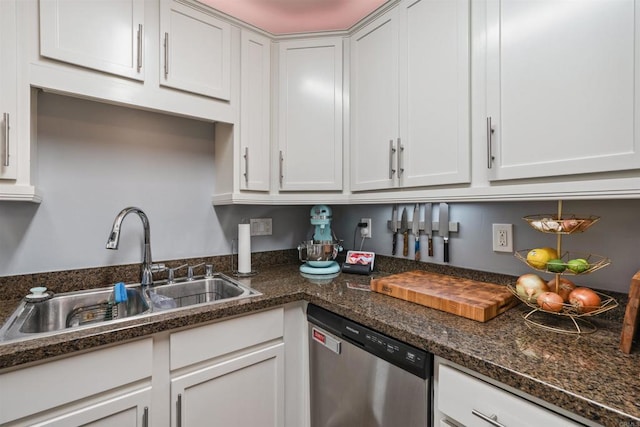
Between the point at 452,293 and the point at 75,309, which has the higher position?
the point at 452,293

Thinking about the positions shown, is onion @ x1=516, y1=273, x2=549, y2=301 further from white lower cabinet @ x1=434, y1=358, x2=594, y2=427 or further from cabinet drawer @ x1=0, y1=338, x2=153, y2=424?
cabinet drawer @ x1=0, y1=338, x2=153, y2=424

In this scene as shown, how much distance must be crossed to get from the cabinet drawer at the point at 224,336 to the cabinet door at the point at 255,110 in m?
0.68

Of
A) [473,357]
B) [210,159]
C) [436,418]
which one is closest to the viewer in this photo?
[473,357]

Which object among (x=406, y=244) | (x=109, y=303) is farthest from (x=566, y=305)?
(x=109, y=303)

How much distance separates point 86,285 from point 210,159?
2.83ft

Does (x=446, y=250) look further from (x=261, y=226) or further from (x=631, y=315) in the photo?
(x=261, y=226)

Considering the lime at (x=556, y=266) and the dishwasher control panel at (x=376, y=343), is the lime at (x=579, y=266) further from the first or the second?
the dishwasher control panel at (x=376, y=343)

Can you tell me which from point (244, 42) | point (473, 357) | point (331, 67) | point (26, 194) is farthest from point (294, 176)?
point (473, 357)

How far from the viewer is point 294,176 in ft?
5.48

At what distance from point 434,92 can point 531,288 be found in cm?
80

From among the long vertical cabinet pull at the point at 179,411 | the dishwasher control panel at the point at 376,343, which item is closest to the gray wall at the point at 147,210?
the dishwasher control panel at the point at 376,343

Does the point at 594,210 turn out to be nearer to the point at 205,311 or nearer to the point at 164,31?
the point at 205,311

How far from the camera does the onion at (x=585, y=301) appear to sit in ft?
2.83

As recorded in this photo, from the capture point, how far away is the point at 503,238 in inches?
50.0
